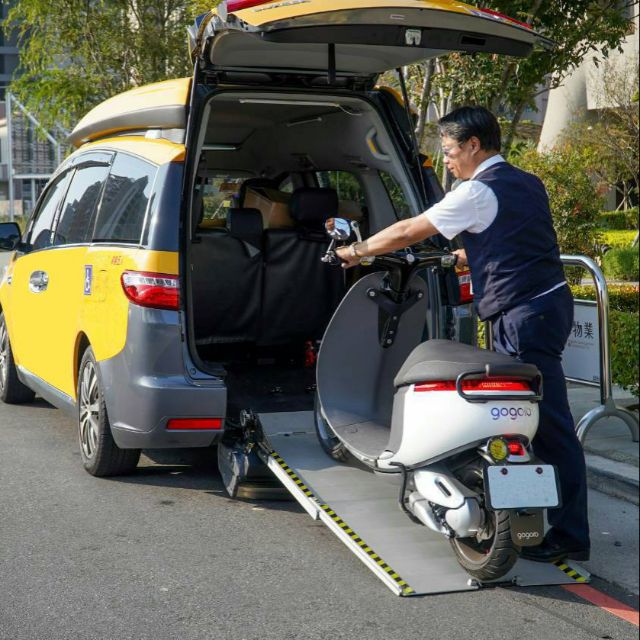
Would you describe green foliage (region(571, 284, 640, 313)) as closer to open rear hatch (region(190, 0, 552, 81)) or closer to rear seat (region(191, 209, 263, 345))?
rear seat (region(191, 209, 263, 345))

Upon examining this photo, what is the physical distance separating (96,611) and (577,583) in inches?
78.1

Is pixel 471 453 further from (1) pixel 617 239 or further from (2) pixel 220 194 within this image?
(1) pixel 617 239

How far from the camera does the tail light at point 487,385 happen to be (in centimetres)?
423

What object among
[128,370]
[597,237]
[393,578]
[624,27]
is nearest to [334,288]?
[128,370]

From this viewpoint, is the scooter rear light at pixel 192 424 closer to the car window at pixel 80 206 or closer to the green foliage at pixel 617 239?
the car window at pixel 80 206

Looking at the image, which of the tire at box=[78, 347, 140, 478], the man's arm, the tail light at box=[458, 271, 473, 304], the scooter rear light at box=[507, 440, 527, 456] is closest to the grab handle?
A: the scooter rear light at box=[507, 440, 527, 456]

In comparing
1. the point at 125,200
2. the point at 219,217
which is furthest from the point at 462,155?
the point at 219,217

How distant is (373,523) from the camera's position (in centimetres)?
482

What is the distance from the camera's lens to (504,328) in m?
4.64

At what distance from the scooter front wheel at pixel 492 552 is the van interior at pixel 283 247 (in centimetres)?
200

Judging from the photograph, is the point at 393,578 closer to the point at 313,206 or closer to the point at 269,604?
the point at 269,604

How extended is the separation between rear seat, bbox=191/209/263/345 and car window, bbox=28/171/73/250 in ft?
3.47

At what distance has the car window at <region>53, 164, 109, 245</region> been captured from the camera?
6.34 m

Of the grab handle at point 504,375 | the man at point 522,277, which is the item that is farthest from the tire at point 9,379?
the grab handle at point 504,375
